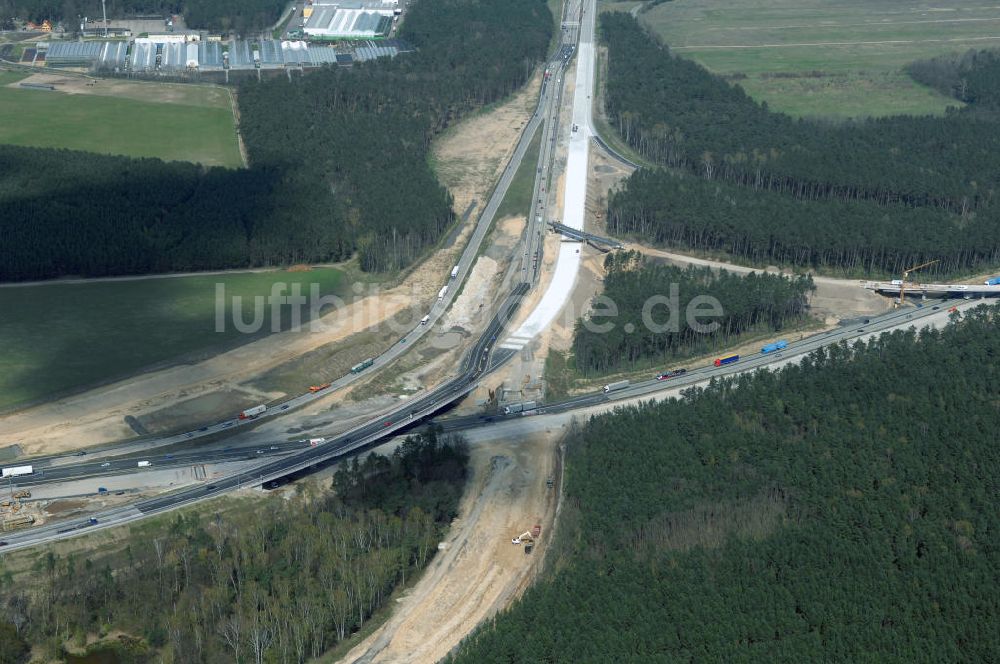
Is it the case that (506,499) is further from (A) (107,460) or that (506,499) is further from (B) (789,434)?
(A) (107,460)

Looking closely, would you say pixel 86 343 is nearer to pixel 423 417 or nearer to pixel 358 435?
pixel 358 435

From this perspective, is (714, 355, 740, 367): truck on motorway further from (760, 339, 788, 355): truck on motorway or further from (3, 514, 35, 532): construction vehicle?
(3, 514, 35, 532): construction vehicle

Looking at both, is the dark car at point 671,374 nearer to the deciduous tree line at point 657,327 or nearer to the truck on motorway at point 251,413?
the deciduous tree line at point 657,327

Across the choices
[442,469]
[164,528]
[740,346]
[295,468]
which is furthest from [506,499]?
[740,346]

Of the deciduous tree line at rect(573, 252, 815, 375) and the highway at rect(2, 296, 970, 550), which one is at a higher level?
the deciduous tree line at rect(573, 252, 815, 375)

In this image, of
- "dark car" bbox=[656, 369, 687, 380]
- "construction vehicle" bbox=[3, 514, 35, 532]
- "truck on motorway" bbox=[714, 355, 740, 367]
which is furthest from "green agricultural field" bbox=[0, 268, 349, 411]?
A: "truck on motorway" bbox=[714, 355, 740, 367]

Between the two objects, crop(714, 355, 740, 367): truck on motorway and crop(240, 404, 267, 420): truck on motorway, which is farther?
crop(714, 355, 740, 367): truck on motorway

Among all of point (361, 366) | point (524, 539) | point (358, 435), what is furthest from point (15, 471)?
point (524, 539)
